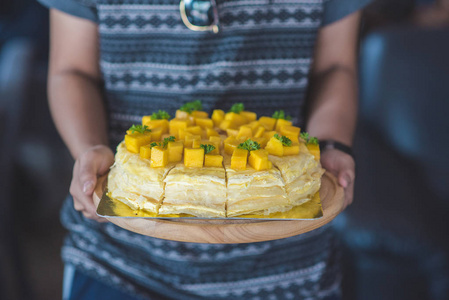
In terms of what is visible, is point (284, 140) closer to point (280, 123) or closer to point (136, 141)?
point (280, 123)

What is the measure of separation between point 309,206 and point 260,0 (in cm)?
82

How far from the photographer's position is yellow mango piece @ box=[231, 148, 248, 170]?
107 centimetres

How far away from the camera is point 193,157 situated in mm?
1076

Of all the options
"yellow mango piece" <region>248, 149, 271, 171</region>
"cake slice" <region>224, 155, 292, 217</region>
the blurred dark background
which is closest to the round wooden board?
"cake slice" <region>224, 155, 292, 217</region>

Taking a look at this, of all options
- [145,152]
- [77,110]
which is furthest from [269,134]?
[77,110]

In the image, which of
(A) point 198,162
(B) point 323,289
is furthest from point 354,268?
(A) point 198,162

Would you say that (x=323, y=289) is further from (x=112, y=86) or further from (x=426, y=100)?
(x=426, y=100)

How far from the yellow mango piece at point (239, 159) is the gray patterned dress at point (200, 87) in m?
0.45

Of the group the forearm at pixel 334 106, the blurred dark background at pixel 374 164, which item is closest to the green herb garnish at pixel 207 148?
the forearm at pixel 334 106

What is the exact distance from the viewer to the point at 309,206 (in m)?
1.09

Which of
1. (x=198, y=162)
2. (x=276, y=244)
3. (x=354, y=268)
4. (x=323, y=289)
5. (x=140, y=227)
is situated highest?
(x=198, y=162)

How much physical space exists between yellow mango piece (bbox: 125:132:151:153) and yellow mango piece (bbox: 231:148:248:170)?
0.28 m

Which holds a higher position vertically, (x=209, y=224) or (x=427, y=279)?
(x=209, y=224)

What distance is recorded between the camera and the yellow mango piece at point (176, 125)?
1.24m
